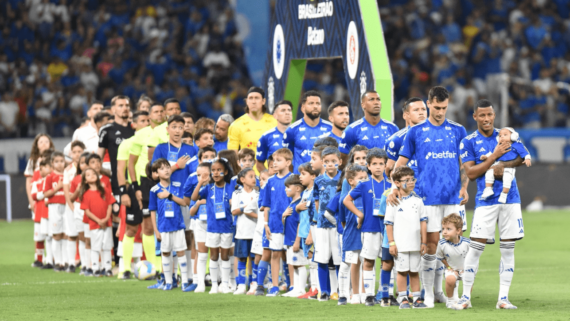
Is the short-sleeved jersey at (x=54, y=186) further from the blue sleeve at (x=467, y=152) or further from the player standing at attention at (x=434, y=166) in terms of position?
the blue sleeve at (x=467, y=152)

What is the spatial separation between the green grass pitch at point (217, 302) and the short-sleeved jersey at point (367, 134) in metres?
1.81

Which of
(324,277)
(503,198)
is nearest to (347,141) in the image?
(324,277)

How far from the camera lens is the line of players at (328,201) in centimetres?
865

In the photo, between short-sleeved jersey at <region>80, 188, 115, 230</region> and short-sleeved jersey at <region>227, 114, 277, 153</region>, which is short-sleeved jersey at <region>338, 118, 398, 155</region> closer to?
short-sleeved jersey at <region>227, 114, 277, 153</region>

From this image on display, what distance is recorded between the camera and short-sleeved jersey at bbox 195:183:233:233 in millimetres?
10617

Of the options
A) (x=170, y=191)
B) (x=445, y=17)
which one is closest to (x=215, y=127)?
(x=170, y=191)

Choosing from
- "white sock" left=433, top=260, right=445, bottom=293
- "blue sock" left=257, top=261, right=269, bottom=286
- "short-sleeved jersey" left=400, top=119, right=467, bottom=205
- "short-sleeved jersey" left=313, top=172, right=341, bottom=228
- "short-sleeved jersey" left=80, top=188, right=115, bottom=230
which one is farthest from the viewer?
"short-sleeved jersey" left=80, top=188, right=115, bottom=230

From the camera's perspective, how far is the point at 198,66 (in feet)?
80.7

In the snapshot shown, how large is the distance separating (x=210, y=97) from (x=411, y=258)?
15.1 meters

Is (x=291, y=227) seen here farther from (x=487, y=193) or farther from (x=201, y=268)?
(x=487, y=193)

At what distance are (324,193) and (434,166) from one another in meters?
1.25

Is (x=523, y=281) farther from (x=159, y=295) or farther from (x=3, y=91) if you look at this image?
(x=3, y=91)

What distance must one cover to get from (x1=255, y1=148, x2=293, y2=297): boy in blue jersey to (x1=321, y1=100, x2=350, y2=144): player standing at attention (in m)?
0.73

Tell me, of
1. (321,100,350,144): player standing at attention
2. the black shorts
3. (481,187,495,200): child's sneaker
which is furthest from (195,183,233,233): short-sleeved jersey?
(481,187,495,200): child's sneaker
